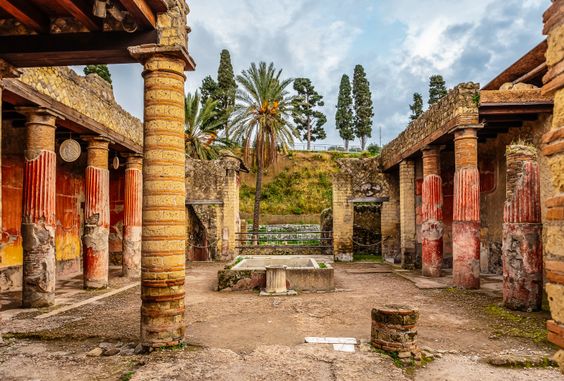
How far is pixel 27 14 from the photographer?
5.31 metres

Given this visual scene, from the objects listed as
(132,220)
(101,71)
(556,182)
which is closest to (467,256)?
(556,182)

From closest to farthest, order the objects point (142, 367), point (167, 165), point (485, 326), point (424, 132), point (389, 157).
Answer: point (142, 367), point (167, 165), point (485, 326), point (424, 132), point (389, 157)

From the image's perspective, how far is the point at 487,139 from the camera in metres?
14.0

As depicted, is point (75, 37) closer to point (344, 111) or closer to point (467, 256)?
point (467, 256)

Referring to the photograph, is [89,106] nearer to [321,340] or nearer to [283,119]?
[321,340]

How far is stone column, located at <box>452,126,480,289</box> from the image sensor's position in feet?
34.6

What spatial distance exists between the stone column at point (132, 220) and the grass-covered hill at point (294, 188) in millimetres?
19791

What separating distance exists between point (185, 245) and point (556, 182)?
896 centimetres

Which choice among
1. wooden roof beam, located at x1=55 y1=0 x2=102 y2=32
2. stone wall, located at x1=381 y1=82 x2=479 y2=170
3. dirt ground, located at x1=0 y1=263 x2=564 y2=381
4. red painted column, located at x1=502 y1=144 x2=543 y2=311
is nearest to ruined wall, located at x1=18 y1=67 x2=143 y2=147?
wooden roof beam, located at x1=55 y1=0 x2=102 y2=32

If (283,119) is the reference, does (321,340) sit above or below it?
below

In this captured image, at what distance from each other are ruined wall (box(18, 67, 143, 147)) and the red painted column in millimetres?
9554

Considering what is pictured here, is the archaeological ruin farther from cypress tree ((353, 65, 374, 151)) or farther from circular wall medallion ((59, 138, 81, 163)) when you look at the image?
cypress tree ((353, 65, 374, 151))

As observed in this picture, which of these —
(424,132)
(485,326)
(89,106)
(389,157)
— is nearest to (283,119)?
(389,157)

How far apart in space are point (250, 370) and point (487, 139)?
12.2 metres
